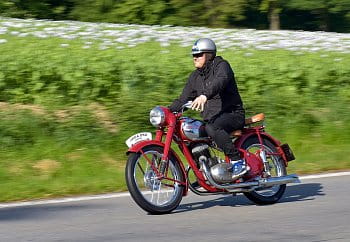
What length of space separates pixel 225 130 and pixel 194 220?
105 centimetres

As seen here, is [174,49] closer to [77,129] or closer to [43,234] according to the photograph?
[77,129]

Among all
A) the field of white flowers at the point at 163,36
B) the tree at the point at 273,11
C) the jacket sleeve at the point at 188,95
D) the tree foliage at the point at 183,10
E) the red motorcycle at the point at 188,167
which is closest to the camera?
the red motorcycle at the point at 188,167

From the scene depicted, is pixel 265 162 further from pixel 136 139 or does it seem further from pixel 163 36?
pixel 163 36

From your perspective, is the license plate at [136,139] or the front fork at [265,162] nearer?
the license plate at [136,139]

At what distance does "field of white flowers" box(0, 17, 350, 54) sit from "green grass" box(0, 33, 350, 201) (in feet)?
2.60

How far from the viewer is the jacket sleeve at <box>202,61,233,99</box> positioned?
8289 millimetres

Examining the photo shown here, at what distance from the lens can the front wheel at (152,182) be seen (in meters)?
A: 8.06

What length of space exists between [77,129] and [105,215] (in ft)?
13.0

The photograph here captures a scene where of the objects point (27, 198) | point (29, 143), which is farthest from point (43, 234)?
point (29, 143)

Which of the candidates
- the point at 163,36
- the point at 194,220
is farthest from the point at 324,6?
the point at 194,220

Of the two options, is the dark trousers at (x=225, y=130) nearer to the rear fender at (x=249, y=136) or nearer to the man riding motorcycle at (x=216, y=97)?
the man riding motorcycle at (x=216, y=97)

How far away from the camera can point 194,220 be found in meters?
8.08

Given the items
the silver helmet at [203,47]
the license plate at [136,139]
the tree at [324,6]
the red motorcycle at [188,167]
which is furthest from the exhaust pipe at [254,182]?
the tree at [324,6]

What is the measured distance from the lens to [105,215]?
8367 mm
